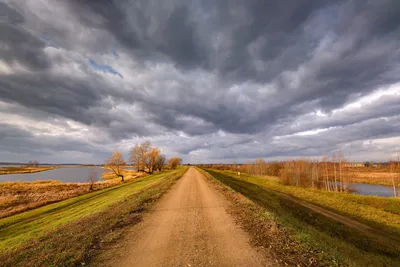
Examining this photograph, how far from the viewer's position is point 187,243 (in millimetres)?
7285

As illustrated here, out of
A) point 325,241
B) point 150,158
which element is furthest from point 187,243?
point 150,158

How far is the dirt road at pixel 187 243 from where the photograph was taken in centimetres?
591

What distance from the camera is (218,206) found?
45.3 ft

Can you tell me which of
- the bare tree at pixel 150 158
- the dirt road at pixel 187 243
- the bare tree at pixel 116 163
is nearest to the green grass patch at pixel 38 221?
the dirt road at pixel 187 243

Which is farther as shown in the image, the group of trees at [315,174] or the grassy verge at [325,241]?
the group of trees at [315,174]

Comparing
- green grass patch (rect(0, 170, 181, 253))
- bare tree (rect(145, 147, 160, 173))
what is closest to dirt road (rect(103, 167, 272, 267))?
green grass patch (rect(0, 170, 181, 253))

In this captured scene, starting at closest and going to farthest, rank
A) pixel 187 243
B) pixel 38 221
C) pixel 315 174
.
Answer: pixel 187 243 → pixel 38 221 → pixel 315 174

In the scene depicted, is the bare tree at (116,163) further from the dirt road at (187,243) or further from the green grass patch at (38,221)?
the dirt road at (187,243)

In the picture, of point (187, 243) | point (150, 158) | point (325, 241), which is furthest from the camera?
point (150, 158)

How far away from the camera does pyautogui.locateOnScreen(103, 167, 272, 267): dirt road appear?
19.4 feet

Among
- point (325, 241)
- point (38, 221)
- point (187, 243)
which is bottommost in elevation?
point (38, 221)

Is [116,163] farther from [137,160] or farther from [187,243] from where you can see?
[187,243]

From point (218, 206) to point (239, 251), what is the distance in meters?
7.35

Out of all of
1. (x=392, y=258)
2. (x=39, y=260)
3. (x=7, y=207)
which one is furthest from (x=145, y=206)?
(x=7, y=207)
